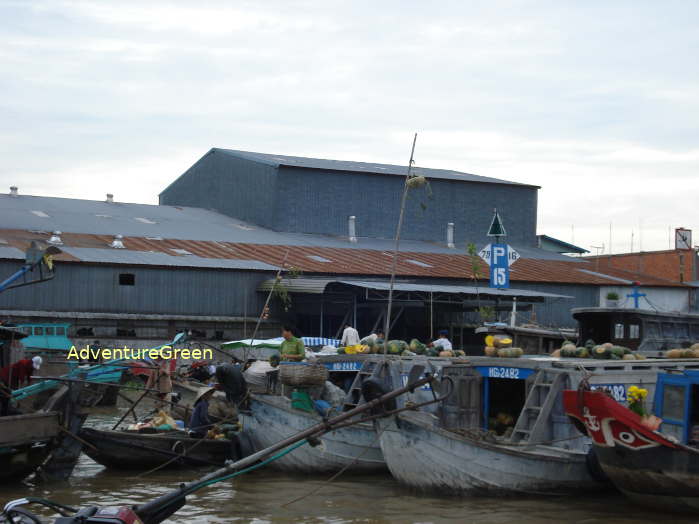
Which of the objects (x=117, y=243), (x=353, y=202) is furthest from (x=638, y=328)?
(x=353, y=202)

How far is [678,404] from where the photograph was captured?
49.5 ft

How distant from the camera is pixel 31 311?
3616 cm

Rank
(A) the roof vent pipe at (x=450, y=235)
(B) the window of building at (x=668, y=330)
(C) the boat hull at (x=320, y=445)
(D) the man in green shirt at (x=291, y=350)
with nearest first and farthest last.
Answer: (C) the boat hull at (x=320, y=445), (D) the man in green shirt at (x=291, y=350), (B) the window of building at (x=668, y=330), (A) the roof vent pipe at (x=450, y=235)

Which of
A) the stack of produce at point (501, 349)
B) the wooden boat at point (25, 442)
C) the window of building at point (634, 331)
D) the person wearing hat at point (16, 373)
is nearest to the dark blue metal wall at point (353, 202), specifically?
the window of building at point (634, 331)

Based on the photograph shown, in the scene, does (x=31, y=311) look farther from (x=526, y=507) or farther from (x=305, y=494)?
(x=526, y=507)

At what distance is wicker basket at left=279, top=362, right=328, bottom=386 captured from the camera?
17.0 meters

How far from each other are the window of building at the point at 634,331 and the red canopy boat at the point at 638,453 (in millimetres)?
5618

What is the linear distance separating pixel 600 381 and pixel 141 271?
26.0 meters

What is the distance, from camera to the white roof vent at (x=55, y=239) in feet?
127

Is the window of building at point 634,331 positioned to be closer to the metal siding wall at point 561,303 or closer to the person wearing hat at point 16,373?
the person wearing hat at point 16,373

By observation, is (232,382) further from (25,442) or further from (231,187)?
(231,187)

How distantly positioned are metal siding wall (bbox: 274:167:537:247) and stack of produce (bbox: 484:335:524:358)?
3194 centimetres

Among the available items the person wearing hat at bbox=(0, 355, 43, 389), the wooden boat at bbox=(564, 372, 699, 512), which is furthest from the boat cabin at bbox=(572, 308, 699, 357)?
the person wearing hat at bbox=(0, 355, 43, 389)

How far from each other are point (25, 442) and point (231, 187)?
40.1 m
